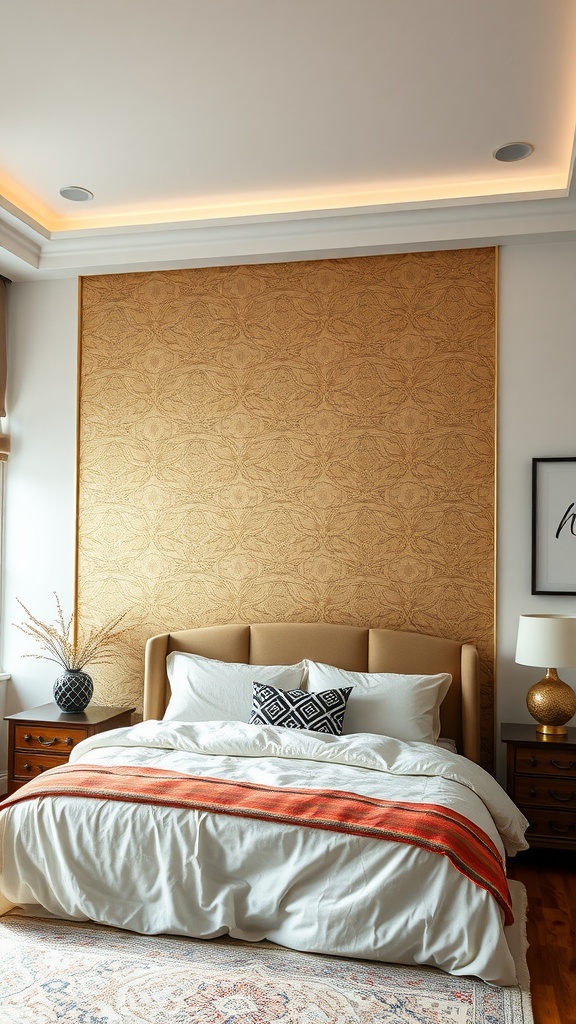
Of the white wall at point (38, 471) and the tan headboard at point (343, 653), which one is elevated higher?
the white wall at point (38, 471)

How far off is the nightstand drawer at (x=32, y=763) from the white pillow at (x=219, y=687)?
0.59m

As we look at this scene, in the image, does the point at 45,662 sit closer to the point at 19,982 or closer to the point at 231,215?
the point at 19,982

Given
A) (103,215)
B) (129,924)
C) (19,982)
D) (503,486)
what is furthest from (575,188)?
(19,982)

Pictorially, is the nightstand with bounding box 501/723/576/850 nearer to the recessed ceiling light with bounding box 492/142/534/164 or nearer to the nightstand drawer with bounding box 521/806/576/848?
the nightstand drawer with bounding box 521/806/576/848

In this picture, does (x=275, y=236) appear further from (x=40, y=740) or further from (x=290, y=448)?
(x=40, y=740)

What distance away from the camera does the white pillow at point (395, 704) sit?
12.3 ft

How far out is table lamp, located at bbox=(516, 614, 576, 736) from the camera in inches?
146

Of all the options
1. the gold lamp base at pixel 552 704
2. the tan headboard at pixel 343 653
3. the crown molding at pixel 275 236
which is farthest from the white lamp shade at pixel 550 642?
the crown molding at pixel 275 236

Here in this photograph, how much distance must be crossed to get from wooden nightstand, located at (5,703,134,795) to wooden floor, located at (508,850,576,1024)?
2.08 m

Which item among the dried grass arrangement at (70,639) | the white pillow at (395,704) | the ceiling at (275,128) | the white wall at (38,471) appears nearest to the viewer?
the ceiling at (275,128)

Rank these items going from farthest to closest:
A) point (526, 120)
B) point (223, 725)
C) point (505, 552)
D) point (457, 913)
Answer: point (505, 552) → point (223, 725) → point (526, 120) → point (457, 913)

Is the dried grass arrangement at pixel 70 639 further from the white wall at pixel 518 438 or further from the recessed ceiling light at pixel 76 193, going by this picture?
the recessed ceiling light at pixel 76 193

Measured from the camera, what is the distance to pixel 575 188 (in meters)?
3.68

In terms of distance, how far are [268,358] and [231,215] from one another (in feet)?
2.47
